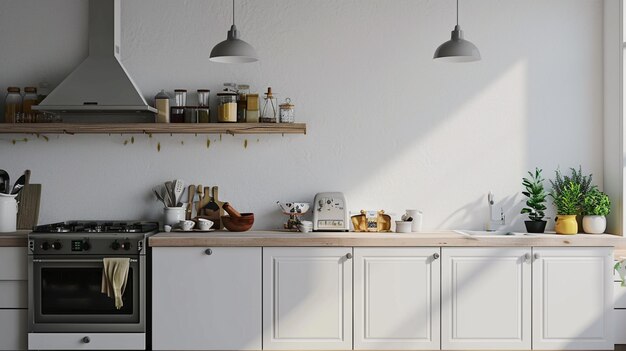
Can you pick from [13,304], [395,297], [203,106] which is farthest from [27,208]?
[395,297]

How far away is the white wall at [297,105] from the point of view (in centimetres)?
501

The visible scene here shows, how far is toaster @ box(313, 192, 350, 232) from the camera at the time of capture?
478cm

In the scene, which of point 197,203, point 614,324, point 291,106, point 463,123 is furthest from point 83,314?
point 614,324

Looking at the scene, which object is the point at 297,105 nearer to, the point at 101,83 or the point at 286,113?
the point at 286,113

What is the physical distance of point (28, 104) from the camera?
4.88m

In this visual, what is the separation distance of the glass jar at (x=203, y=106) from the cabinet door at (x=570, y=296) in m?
2.47

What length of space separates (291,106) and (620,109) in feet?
7.67

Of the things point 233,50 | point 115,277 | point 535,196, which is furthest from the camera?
point 535,196

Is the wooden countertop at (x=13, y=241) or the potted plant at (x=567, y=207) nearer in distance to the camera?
the wooden countertop at (x=13, y=241)

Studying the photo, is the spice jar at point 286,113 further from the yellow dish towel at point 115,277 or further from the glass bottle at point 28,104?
the glass bottle at point 28,104

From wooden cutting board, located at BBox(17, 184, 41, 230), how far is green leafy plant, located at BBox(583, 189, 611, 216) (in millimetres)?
3982

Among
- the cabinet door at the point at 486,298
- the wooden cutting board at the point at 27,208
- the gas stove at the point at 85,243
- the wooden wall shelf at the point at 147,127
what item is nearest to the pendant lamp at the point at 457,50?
the wooden wall shelf at the point at 147,127

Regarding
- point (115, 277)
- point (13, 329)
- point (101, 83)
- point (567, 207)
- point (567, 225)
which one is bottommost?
point (13, 329)

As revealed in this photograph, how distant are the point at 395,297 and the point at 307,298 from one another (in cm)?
58
